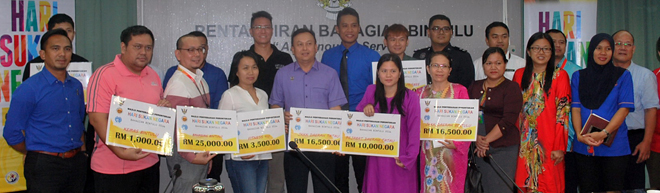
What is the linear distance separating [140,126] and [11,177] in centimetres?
290

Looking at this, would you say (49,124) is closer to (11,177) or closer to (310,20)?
(11,177)

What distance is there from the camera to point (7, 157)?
5145 millimetres

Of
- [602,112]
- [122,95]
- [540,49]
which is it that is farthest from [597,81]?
[122,95]

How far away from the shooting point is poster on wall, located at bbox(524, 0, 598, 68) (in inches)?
227

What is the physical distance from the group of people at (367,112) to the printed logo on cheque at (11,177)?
1.26m

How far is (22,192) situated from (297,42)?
11.4ft

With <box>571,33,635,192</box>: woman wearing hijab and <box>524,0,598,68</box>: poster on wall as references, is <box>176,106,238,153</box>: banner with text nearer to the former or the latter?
<box>571,33,635,192</box>: woman wearing hijab

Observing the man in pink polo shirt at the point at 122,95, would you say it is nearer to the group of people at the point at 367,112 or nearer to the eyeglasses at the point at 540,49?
the group of people at the point at 367,112

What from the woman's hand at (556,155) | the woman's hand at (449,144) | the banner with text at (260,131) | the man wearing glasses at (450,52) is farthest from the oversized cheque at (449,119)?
the banner with text at (260,131)

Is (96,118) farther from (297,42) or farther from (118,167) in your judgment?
(297,42)

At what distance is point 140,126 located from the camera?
3219 mm

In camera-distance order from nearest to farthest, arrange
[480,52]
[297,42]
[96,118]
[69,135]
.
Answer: [96,118], [69,135], [297,42], [480,52]

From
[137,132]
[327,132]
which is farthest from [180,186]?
[327,132]

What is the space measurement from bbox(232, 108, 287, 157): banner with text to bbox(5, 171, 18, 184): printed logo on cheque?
3008 millimetres
